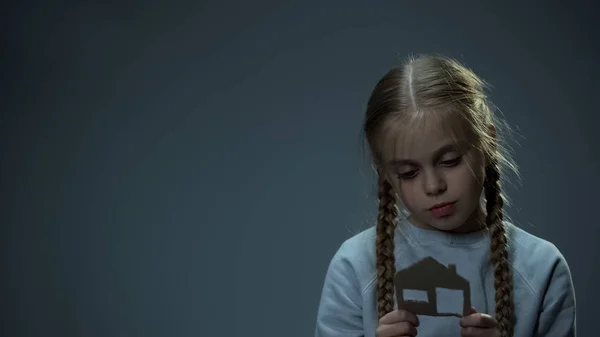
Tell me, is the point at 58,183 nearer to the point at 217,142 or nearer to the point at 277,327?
the point at 217,142

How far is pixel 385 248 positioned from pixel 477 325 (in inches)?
9.1

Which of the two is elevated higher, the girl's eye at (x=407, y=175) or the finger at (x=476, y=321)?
the girl's eye at (x=407, y=175)

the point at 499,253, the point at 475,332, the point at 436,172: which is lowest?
the point at 475,332

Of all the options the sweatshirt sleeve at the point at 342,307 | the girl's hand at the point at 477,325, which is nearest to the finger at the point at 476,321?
the girl's hand at the point at 477,325

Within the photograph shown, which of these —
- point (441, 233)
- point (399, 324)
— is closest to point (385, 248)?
point (441, 233)

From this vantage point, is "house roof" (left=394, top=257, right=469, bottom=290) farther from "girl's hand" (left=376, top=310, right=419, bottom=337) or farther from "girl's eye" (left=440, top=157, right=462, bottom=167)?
"girl's eye" (left=440, top=157, right=462, bottom=167)

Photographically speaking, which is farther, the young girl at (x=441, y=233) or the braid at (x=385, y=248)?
the braid at (x=385, y=248)

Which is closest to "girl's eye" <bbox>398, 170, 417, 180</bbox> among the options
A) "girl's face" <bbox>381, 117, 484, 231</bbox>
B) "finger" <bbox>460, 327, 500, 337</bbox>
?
"girl's face" <bbox>381, 117, 484, 231</bbox>

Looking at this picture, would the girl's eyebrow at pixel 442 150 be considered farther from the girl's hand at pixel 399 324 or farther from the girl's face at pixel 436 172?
the girl's hand at pixel 399 324

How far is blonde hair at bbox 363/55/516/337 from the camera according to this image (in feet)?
4.36

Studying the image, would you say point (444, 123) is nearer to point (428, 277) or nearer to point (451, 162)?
point (451, 162)

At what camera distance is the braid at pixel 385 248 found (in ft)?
4.61

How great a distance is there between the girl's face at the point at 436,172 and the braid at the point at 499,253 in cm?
11

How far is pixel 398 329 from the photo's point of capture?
4.18 feet
